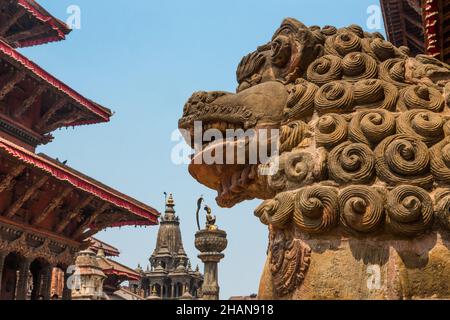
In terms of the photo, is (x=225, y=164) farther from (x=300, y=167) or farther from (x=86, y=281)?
(x=86, y=281)

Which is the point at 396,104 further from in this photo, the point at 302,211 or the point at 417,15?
the point at 417,15

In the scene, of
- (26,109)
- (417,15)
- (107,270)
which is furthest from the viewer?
(107,270)

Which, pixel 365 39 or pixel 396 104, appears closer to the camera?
pixel 396 104

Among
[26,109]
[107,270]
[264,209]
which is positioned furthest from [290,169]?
[107,270]

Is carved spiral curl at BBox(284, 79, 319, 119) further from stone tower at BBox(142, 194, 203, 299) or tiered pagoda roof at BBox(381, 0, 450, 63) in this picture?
stone tower at BBox(142, 194, 203, 299)

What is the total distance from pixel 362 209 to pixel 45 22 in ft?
59.7

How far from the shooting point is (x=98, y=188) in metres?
14.6

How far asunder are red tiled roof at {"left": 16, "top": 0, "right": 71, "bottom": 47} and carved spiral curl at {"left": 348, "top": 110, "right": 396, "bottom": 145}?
55.7 ft

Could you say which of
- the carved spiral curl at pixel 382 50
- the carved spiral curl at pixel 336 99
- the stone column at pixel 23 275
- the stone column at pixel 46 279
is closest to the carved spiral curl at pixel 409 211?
the carved spiral curl at pixel 336 99

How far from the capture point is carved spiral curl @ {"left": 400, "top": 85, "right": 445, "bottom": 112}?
2742mm

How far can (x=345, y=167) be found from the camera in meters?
2.63

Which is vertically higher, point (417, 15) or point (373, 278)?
point (417, 15)
